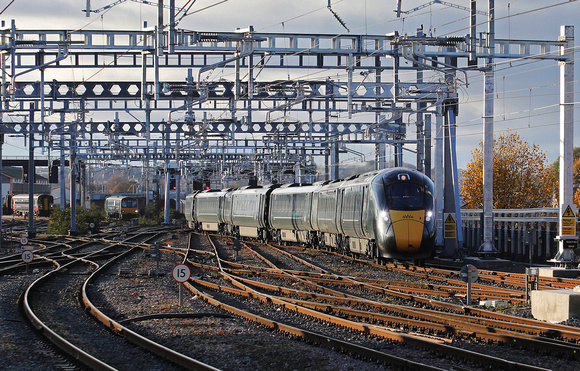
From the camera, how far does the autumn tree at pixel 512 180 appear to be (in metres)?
50.9

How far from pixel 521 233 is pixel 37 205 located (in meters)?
71.3

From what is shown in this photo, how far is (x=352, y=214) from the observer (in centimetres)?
2498

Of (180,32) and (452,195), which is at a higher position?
(180,32)

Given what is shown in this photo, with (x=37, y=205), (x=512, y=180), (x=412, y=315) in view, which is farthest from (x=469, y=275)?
(x=37, y=205)

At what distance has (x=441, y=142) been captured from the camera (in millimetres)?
28219

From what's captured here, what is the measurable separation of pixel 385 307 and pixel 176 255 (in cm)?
1826

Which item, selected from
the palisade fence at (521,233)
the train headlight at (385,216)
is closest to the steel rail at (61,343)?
the train headlight at (385,216)

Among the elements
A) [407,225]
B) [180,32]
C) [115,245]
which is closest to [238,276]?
[407,225]

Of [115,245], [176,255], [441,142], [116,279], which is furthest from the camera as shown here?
[115,245]

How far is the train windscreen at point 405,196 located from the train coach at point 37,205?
7217 centimetres

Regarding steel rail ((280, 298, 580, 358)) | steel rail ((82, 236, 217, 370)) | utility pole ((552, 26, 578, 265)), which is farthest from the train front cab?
steel rail ((82, 236, 217, 370))

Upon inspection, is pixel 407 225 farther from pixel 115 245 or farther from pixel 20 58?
pixel 115 245

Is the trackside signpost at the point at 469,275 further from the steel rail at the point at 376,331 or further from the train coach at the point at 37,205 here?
the train coach at the point at 37,205

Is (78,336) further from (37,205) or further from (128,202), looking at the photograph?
(37,205)
